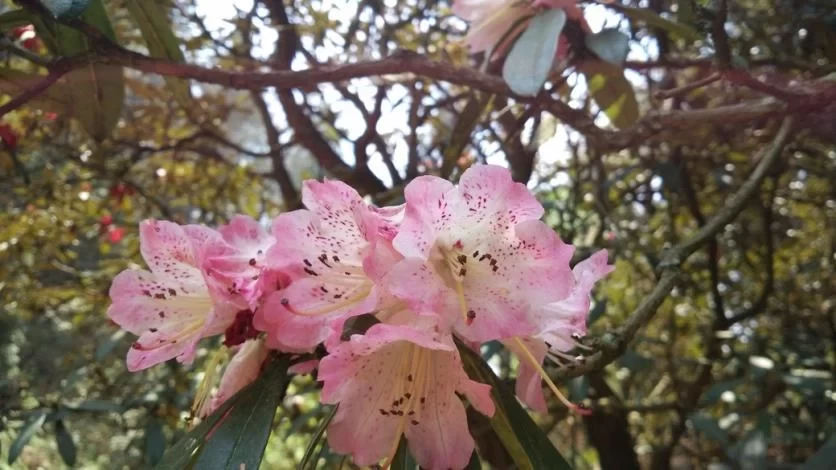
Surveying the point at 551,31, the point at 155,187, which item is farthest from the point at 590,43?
the point at 155,187

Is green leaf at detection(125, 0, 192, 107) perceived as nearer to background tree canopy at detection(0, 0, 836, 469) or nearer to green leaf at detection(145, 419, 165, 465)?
background tree canopy at detection(0, 0, 836, 469)

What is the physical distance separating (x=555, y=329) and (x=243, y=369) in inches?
9.7

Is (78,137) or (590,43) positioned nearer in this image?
(590,43)

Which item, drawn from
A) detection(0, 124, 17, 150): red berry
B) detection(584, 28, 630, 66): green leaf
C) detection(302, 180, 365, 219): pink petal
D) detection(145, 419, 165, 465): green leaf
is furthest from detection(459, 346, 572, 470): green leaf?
detection(0, 124, 17, 150): red berry

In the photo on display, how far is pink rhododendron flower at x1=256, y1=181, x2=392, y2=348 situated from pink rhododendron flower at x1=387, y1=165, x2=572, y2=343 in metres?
0.03

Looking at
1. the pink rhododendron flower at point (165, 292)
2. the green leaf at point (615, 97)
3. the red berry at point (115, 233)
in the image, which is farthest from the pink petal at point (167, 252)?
the red berry at point (115, 233)

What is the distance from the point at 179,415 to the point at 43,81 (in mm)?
857

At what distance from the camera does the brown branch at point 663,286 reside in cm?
63

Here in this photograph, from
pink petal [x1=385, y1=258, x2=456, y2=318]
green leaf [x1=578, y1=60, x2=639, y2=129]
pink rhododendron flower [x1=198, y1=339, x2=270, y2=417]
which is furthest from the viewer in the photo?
green leaf [x1=578, y1=60, x2=639, y2=129]

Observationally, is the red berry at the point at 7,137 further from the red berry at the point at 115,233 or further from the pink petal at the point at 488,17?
the pink petal at the point at 488,17

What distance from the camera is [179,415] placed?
1.40 m

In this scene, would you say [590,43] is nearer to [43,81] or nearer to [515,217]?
[515,217]

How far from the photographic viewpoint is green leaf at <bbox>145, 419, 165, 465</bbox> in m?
1.23

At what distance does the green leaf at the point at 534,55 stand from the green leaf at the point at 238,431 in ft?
1.29
